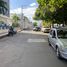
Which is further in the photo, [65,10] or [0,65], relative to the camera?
[65,10]

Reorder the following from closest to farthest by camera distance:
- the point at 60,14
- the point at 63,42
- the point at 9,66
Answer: the point at 9,66 → the point at 63,42 → the point at 60,14

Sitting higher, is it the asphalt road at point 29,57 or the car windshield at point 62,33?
the car windshield at point 62,33

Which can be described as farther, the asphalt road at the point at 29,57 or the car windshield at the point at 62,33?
the car windshield at the point at 62,33

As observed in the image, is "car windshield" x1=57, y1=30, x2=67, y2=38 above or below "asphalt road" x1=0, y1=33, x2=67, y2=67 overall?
above

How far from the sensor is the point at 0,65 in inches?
356

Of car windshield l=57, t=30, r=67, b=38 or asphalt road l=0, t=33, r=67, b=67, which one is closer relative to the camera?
asphalt road l=0, t=33, r=67, b=67

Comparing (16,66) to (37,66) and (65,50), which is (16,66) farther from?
(65,50)

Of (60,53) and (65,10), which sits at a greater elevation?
(65,10)

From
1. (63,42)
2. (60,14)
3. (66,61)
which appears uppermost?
(60,14)

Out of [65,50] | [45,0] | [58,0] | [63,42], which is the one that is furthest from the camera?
[45,0]

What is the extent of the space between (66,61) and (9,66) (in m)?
3.06

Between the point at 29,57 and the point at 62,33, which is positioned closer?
the point at 29,57

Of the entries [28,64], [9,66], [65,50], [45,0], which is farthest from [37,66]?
[45,0]

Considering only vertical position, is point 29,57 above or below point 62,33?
below
